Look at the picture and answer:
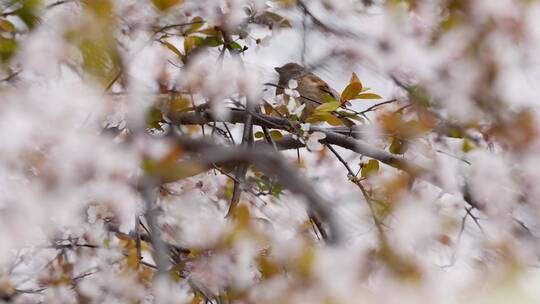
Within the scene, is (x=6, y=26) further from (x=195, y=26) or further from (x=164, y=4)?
(x=195, y=26)

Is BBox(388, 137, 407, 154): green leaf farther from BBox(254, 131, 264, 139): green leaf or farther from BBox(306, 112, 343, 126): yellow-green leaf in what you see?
BBox(254, 131, 264, 139): green leaf

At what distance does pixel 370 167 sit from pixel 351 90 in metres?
0.23

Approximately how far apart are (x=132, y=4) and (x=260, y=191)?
2.31 feet

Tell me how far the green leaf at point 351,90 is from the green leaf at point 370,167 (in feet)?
0.62

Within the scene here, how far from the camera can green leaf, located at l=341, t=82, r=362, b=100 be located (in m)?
1.68

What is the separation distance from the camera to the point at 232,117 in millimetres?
1797

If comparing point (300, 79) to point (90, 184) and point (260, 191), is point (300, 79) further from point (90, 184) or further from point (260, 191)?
point (90, 184)

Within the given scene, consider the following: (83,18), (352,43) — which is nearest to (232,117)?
(352,43)

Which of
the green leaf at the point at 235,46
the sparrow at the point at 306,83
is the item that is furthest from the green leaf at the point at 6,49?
the sparrow at the point at 306,83

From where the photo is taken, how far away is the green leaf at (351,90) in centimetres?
168

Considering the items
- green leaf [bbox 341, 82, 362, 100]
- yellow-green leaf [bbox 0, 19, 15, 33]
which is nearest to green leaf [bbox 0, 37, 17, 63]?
yellow-green leaf [bbox 0, 19, 15, 33]

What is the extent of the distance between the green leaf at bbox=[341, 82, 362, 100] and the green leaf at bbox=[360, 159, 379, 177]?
7.5 inches

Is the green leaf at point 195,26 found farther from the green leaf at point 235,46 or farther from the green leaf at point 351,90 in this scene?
the green leaf at point 351,90

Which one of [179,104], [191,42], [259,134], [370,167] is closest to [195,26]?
[191,42]
